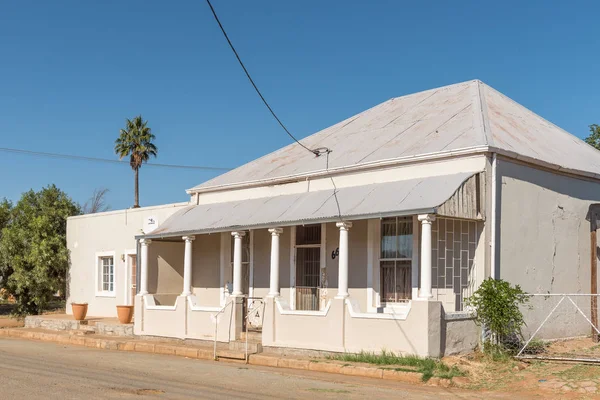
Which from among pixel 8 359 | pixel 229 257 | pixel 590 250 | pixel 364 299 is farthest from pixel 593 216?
pixel 8 359

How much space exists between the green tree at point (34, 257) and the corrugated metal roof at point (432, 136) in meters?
8.64

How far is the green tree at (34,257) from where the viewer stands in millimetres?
27109

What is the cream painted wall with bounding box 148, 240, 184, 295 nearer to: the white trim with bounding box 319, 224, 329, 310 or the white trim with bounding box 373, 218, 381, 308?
the white trim with bounding box 319, 224, 329, 310

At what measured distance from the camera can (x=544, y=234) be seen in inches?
648

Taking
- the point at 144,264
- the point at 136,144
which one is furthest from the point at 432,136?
the point at 136,144

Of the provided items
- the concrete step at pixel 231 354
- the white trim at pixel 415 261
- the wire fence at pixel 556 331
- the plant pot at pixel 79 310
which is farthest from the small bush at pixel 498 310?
the plant pot at pixel 79 310

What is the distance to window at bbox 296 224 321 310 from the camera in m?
18.2

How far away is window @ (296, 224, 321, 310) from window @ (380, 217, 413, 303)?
214 cm

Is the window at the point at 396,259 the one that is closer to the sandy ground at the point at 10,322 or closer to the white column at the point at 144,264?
the white column at the point at 144,264

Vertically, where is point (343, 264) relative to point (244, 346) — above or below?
above

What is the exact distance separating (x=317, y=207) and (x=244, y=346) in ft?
11.8

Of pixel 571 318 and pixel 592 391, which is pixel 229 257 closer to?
pixel 571 318

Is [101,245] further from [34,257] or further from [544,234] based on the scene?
[544,234]

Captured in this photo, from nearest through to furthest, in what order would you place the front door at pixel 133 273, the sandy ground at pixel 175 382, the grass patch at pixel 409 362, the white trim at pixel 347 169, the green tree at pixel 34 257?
1. the sandy ground at pixel 175 382
2. the grass patch at pixel 409 362
3. the white trim at pixel 347 169
4. the front door at pixel 133 273
5. the green tree at pixel 34 257
